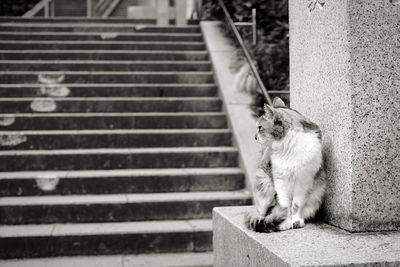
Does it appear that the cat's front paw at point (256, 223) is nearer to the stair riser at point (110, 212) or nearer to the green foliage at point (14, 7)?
the stair riser at point (110, 212)

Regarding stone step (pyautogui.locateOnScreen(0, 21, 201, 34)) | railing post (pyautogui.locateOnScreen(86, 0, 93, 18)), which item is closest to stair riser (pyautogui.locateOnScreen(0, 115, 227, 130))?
stone step (pyautogui.locateOnScreen(0, 21, 201, 34))

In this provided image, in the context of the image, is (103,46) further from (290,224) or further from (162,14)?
(290,224)

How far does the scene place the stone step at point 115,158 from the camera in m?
6.49

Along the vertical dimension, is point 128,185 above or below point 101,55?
below

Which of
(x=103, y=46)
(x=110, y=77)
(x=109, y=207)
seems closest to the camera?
(x=109, y=207)

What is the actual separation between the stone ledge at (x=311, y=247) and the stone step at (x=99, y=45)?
6.72 meters

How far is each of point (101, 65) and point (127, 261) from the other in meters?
4.53

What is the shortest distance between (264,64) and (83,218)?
407cm

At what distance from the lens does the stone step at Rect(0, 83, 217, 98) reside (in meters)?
7.86

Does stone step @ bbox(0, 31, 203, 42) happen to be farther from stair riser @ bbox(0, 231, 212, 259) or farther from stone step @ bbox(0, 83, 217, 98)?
stair riser @ bbox(0, 231, 212, 259)

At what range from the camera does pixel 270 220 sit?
286cm

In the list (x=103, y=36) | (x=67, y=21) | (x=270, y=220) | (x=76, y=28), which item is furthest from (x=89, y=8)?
(x=270, y=220)

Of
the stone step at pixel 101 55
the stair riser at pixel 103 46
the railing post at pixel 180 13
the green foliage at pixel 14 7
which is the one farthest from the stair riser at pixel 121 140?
the green foliage at pixel 14 7

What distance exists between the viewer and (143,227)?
5.54 meters
